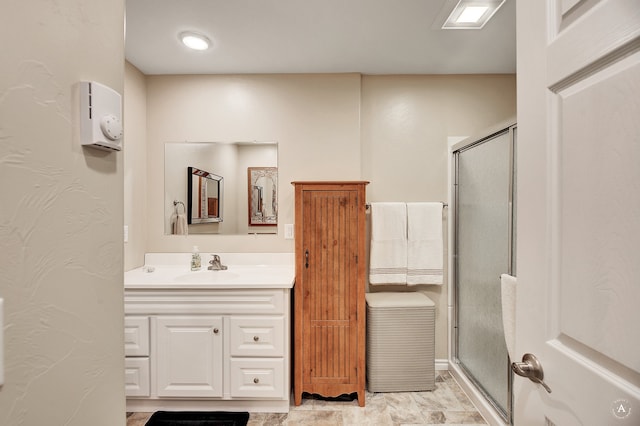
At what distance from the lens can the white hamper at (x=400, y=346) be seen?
2268mm

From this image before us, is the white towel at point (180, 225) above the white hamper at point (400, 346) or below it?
above

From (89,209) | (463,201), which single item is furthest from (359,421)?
(89,209)

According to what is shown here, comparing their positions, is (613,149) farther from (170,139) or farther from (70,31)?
(170,139)

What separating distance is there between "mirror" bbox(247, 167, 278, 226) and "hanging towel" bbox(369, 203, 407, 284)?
0.80m

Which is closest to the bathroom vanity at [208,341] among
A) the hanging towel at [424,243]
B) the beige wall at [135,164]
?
the beige wall at [135,164]

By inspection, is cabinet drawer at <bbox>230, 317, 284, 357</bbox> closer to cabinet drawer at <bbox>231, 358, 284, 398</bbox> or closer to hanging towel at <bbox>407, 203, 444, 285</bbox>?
cabinet drawer at <bbox>231, 358, 284, 398</bbox>

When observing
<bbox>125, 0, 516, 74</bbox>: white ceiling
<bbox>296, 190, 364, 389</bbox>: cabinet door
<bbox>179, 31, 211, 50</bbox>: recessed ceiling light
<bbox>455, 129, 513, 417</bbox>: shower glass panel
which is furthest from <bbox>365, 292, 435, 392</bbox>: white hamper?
<bbox>179, 31, 211, 50</bbox>: recessed ceiling light

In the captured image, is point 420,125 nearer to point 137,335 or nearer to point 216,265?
point 216,265

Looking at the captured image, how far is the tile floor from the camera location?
198 centimetres

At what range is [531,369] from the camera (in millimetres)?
722

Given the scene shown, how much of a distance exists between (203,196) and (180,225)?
0.99 ft

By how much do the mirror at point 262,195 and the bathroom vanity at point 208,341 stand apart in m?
0.67

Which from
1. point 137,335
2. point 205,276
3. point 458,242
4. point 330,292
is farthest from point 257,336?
point 458,242

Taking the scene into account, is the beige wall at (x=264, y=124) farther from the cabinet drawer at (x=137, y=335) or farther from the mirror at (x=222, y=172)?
the cabinet drawer at (x=137, y=335)
